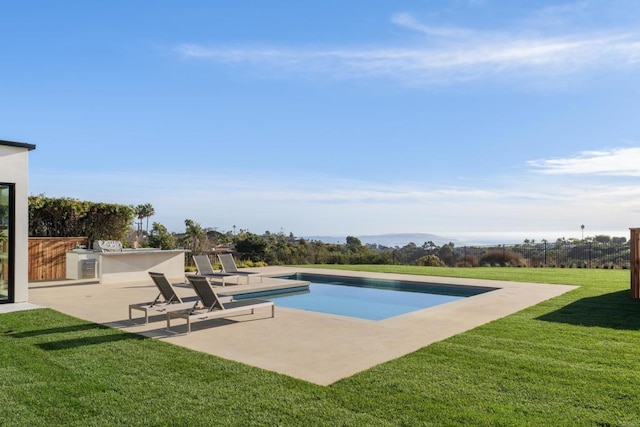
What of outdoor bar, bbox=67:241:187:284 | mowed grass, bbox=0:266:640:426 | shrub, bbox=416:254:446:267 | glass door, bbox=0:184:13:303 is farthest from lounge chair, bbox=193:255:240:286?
shrub, bbox=416:254:446:267

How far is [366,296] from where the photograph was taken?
14.1 meters

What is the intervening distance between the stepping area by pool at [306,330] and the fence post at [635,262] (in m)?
1.91

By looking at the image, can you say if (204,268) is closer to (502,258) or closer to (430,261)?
(430,261)

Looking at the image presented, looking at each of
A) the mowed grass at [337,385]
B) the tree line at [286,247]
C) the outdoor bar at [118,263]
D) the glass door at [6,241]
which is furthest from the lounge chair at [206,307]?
the tree line at [286,247]

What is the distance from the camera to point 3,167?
10.1 meters

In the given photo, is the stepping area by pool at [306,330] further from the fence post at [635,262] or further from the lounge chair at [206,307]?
the fence post at [635,262]

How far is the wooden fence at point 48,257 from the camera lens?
15.5 metres

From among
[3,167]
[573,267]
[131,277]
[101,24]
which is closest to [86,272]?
[131,277]

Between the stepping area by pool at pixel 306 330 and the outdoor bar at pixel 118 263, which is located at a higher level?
the outdoor bar at pixel 118 263

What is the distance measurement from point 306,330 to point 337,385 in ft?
9.49

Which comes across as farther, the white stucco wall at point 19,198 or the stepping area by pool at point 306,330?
the white stucco wall at point 19,198

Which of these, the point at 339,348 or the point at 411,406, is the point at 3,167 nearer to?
the point at 339,348

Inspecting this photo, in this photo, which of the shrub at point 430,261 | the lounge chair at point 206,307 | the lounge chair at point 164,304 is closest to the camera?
the lounge chair at point 206,307

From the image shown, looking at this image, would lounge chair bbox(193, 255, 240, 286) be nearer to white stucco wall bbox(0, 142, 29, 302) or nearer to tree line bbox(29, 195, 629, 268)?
white stucco wall bbox(0, 142, 29, 302)
